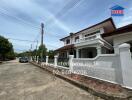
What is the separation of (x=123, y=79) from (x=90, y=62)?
94.9 inches

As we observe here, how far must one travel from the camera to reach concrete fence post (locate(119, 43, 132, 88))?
418 centimetres

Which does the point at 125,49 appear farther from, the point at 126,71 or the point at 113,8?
the point at 113,8

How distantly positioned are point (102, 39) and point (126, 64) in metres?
7.46

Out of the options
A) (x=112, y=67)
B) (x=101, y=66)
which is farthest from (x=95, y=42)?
(x=112, y=67)

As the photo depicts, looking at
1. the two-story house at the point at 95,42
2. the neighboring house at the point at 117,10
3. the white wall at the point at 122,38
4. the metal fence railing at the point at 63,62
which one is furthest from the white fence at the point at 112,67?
the two-story house at the point at 95,42

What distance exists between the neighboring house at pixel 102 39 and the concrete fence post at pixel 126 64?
10.3 ft

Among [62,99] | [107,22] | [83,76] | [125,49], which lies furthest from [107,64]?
[107,22]

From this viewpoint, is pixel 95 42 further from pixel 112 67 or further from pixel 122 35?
pixel 112 67

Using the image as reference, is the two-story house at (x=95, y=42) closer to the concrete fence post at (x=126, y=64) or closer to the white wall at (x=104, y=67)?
the white wall at (x=104, y=67)

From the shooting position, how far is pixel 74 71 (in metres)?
8.21

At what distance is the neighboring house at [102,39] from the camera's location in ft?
24.9

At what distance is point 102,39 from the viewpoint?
11367 millimetres

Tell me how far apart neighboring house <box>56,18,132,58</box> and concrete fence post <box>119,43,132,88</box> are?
3148 mm

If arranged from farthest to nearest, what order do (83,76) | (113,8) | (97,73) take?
(113,8)
(83,76)
(97,73)
